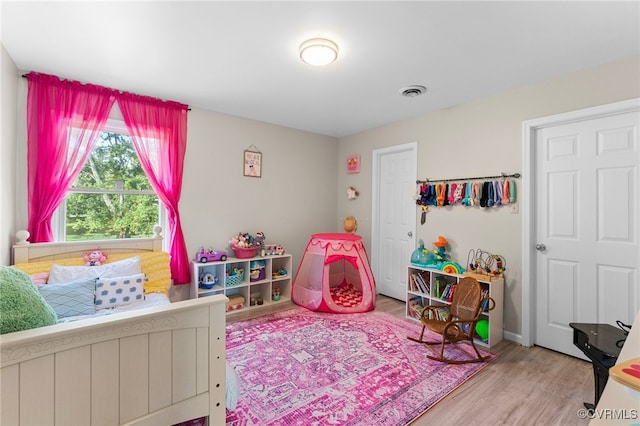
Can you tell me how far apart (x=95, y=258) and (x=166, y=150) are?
1306 millimetres

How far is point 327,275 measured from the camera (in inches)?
141

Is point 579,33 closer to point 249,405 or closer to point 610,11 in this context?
point 610,11

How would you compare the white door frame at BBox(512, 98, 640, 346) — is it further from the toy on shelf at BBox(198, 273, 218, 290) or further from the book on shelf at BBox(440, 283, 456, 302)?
the toy on shelf at BBox(198, 273, 218, 290)

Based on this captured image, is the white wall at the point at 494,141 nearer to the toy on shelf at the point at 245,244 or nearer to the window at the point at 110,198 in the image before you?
the toy on shelf at the point at 245,244

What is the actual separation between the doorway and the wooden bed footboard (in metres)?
2.85

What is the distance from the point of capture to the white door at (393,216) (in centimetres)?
390

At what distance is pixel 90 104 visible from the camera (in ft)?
9.21

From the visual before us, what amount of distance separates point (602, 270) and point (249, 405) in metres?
2.96

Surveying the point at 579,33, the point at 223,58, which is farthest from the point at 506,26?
the point at 223,58

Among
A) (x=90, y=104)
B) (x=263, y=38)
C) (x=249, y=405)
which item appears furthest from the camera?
(x=90, y=104)

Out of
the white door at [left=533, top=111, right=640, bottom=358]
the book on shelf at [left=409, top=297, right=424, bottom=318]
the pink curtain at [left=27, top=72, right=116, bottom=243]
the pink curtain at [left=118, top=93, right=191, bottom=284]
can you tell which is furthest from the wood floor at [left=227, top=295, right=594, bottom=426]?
the pink curtain at [left=27, top=72, right=116, bottom=243]

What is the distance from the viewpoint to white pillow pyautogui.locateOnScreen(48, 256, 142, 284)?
90.7 inches

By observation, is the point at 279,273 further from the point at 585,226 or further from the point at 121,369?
the point at 585,226

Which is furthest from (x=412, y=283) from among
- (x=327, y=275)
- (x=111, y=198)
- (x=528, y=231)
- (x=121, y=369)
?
(x=111, y=198)
